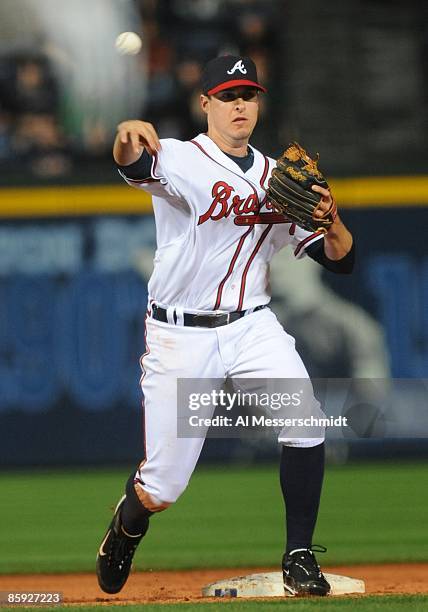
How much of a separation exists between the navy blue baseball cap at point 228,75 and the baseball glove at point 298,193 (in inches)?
12.2

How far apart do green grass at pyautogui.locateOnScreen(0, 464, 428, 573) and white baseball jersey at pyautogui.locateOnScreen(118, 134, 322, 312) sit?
1571 millimetres

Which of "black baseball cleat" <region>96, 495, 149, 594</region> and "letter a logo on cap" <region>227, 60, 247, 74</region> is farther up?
"letter a logo on cap" <region>227, 60, 247, 74</region>

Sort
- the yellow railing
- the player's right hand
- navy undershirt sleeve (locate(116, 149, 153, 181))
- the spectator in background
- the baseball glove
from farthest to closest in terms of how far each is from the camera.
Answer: the spectator in background → the yellow railing → the baseball glove → navy undershirt sleeve (locate(116, 149, 153, 181)) → the player's right hand

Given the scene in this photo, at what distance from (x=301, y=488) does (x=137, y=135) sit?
1275mm

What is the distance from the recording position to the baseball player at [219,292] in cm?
425

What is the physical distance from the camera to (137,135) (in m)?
3.99

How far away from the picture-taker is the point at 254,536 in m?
6.13

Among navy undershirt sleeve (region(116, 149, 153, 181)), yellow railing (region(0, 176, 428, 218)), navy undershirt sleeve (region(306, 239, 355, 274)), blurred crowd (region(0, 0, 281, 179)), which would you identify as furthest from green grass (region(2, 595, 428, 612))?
blurred crowd (region(0, 0, 281, 179))

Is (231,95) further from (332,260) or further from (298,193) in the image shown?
(332,260)

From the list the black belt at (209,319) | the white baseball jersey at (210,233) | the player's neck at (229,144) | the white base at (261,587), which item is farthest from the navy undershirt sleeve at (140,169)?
the white base at (261,587)

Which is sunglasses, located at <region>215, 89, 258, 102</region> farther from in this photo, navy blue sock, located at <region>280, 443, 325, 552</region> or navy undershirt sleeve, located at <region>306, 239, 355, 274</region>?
navy blue sock, located at <region>280, 443, 325, 552</region>

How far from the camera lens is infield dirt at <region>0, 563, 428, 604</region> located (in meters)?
4.55

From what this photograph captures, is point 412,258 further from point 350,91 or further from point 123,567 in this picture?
point 123,567

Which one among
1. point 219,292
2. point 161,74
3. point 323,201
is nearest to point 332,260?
point 323,201
